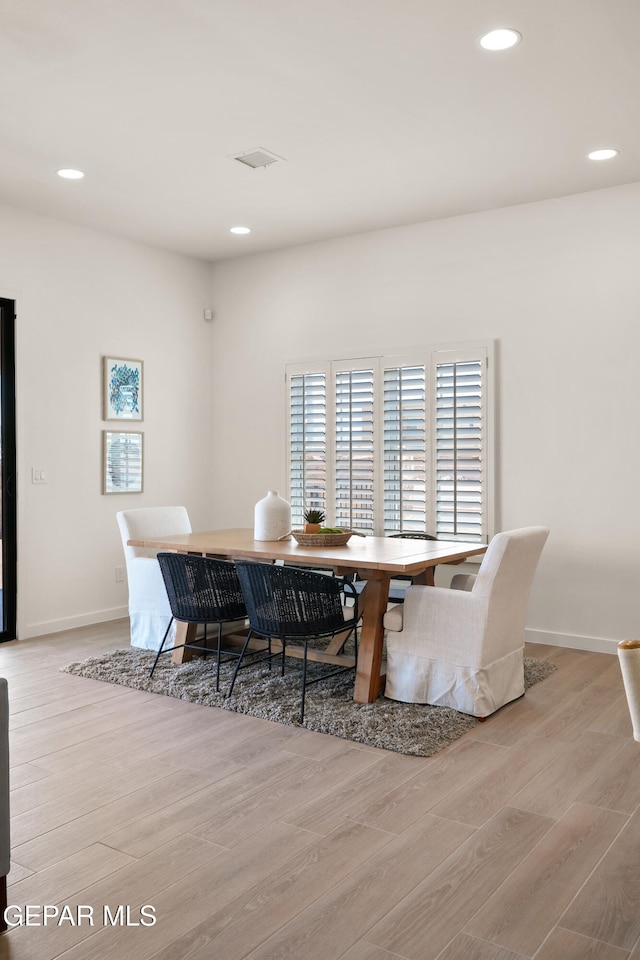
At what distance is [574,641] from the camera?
5066 mm

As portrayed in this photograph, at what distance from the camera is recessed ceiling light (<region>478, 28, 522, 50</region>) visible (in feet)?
10.2

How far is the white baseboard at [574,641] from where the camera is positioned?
4945 millimetres

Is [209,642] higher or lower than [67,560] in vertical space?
lower

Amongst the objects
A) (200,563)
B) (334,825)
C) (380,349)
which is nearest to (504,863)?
(334,825)

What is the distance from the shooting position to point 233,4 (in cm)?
292

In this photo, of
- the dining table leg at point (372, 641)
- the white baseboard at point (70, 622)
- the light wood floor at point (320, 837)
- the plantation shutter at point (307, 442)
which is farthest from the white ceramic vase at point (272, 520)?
the white baseboard at point (70, 622)

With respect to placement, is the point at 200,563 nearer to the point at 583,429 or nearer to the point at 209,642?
the point at 209,642

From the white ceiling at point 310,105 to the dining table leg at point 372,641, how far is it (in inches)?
90.3

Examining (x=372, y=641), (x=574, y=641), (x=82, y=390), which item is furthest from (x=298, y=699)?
(x=82, y=390)

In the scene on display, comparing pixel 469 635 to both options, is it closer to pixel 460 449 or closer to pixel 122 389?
pixel 460 449

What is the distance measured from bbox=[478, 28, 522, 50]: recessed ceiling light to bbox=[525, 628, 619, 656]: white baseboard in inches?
134

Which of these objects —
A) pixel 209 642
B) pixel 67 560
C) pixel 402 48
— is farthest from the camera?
pixel 67 560

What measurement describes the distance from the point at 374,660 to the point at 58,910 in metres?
2.00

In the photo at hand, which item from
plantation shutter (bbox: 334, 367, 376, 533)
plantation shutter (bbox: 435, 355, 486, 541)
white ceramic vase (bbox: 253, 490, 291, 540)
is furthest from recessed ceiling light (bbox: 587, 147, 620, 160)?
white ceramic vase (bbox: 253, 490, 291, 540)
